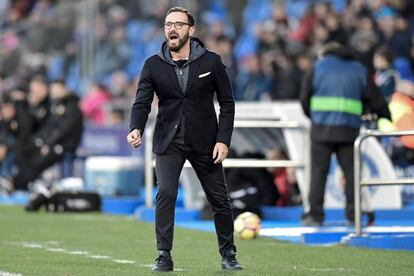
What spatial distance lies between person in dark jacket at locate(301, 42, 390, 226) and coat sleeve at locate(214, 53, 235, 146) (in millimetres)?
A: 5171

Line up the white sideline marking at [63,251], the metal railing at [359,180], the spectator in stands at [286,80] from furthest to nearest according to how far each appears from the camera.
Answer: the spectator in stands at [286,80] → the metal railing at [359,180] → the white sideline marking at [63,251]

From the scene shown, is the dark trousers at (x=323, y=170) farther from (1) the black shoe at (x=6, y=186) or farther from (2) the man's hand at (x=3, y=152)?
(2) the man's hand at (x=3, y=152)

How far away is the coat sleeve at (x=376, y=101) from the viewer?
589 inches

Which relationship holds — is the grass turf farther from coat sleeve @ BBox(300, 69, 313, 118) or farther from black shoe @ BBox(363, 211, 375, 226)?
coat sleeve @ BBox(300, 69, 313, 118)

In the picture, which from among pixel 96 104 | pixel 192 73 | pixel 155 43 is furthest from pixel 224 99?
pixel 96 104

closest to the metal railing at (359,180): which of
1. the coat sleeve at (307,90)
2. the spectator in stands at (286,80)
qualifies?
the coat sleeve at (307,90)

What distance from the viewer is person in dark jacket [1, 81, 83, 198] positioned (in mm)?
22641

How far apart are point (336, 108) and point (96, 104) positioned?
11125 millimetres

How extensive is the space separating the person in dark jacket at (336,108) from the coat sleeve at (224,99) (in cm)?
517

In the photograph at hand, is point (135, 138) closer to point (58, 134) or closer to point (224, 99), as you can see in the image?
point (224, 99)

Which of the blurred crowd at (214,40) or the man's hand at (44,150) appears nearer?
the blurred crowd at (214,40)

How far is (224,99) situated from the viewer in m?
9.94

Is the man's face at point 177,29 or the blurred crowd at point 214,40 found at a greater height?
the blurred crowd at point 214,40

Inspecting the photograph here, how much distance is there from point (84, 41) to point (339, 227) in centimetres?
1086
